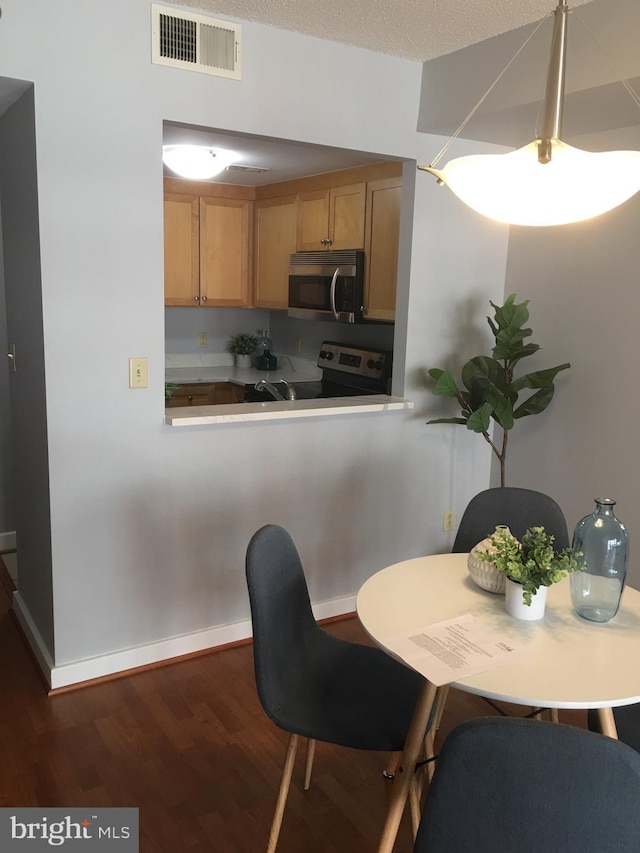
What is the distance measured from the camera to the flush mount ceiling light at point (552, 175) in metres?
1.41

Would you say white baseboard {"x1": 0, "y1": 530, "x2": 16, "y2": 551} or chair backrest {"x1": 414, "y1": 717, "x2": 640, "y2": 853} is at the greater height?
chair backrest {"x1": 414, "y1": 717, "x2": 640, "y2": 853}

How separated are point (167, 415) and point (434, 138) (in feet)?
5.57

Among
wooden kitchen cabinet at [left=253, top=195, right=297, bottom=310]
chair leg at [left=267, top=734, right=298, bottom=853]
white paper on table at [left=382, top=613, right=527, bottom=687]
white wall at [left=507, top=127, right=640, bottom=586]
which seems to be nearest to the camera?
white paper on table at [left=382, top=613, right=527, bottom=687]

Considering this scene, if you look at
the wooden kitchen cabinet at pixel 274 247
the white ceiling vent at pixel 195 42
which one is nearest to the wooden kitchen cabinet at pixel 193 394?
the wooden kitchen cabinet at pixel 274 247

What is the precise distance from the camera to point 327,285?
4219 millimetres

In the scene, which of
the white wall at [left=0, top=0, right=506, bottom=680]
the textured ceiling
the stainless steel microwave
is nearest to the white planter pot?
the white wall at [left=0, top=0, right=506, bottom=680]

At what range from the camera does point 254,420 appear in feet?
9.63

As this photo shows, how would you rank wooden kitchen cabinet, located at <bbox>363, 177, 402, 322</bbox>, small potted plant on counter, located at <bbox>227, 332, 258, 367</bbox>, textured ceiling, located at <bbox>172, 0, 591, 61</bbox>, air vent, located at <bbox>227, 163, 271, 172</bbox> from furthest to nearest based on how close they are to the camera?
small potted plant on counter, located at <bbox>227, 332, 258, 367</bbox>, air vent, located at <bbox>227, 163, 271, 172</bbox>, wooden kitchen cabinet, located at <bbox>363, 177, 402, 322</bbox>, textured ceiling, located at <bbox>172, 0, 591, 61</bbox>

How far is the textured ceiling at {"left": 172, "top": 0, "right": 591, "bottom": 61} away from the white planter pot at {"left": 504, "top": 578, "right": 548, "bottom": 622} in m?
1.84

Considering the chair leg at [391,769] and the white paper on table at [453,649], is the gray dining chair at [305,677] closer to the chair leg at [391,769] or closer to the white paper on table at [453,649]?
the white paper on table at [453,649]

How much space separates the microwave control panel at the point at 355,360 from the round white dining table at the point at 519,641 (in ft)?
6.84

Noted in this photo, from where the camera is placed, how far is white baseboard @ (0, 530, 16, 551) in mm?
4004

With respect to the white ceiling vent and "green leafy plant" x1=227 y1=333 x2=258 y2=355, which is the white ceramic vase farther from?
"green leafy plant" x1=227 y1=333 x2=258 y2=355

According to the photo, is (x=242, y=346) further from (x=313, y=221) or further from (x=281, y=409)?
(x=281, y=409)
